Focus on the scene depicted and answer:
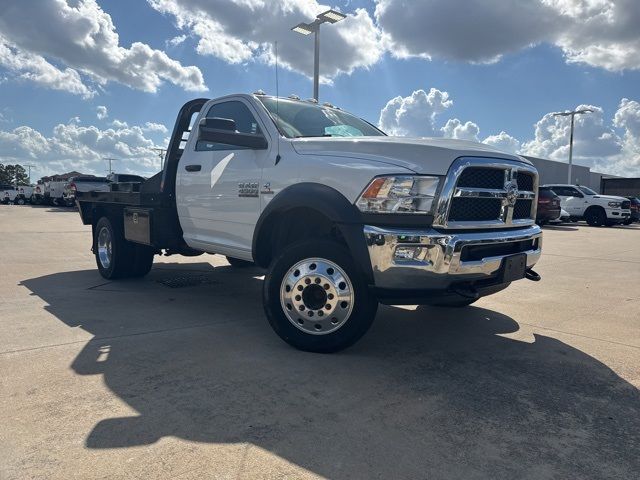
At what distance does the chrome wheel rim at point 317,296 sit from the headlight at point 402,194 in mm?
554

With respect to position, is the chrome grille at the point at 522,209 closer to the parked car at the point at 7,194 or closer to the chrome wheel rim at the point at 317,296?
the chrome wheel rim at the point at 317,296

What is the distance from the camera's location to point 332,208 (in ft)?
11.7

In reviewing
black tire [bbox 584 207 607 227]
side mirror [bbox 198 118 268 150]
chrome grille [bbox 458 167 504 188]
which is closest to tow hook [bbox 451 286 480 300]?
chrome grille [bbox 458 167 504 188]

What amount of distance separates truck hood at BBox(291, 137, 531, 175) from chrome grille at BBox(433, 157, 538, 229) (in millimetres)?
66

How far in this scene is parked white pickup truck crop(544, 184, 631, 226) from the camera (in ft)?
69.4

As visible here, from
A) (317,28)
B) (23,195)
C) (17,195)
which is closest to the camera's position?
(317,28)

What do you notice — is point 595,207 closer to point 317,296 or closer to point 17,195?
point 317,296

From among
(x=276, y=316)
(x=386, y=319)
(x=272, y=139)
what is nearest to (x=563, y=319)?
(x=386, y=319)

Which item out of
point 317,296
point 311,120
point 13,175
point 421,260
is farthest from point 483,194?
point 13,175

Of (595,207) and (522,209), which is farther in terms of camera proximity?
(595,207)

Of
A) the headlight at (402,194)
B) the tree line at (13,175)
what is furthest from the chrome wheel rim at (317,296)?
the tree line at (13,175)

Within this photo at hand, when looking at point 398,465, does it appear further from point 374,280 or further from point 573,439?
point 374,280

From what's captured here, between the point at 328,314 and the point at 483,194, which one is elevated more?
the point at 483,194

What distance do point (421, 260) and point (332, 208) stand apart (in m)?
0.72
